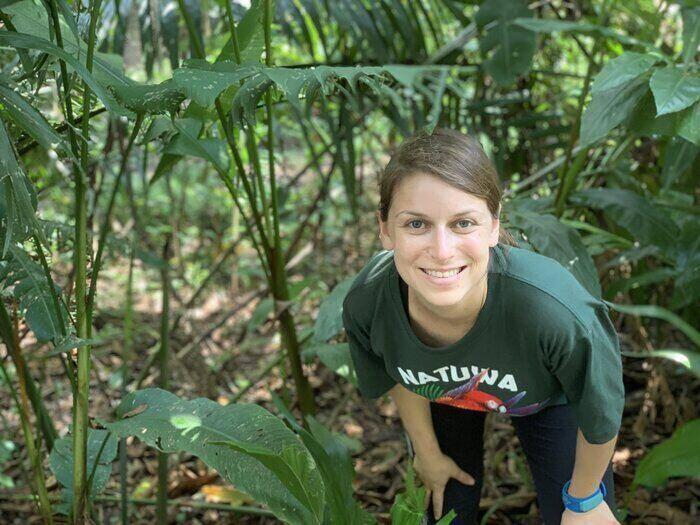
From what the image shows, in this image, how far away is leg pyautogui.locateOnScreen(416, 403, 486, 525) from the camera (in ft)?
5.72

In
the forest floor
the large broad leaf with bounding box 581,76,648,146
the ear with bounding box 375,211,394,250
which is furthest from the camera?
the forest floor

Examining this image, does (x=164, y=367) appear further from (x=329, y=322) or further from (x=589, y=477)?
(x=589, y=477)

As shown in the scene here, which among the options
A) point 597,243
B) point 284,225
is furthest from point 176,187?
point 597,243

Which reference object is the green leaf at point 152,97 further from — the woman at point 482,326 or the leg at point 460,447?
the leg at point 460,447

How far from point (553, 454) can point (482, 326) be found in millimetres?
418

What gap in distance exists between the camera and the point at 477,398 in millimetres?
1533

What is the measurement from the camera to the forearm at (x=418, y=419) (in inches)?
65.9

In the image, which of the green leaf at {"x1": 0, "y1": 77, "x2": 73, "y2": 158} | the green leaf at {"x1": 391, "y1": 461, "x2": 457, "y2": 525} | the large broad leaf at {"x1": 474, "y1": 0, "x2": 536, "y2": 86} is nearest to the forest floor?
the green leaf at {"x1": 391, "y1": 461, "x2": 457, "y2": 525}

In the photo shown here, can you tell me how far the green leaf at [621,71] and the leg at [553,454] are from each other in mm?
664

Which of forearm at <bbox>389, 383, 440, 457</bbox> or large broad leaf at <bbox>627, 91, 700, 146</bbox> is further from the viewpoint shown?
forearm at <bbox>389, 383, 440, 457</bbox>

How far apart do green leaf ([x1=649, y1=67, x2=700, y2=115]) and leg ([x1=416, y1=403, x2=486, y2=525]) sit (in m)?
0.77

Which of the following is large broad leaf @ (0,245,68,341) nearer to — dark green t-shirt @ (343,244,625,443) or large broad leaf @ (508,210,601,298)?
dark green t-shirt @ (343,244,625,443)

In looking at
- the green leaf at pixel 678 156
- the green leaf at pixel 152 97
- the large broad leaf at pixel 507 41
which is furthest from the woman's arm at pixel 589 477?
the large broad leaf at pixel 507 41

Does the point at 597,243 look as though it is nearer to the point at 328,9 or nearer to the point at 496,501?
the point at 496,501
